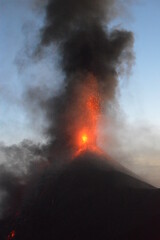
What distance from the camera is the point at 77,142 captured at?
329 ft

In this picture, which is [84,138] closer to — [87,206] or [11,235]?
[87,206]

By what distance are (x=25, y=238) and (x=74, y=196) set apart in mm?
15577

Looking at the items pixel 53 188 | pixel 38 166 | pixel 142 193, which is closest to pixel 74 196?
pixel 53 188

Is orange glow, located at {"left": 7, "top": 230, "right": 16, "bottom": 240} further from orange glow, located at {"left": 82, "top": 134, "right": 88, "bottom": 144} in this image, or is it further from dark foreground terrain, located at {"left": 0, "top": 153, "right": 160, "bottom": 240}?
orange glow, located at {"left": 82, "top": 134, "right": 88, "bottom": 144}

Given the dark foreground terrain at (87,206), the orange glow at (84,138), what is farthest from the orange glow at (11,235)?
the orange glow at (84,138)

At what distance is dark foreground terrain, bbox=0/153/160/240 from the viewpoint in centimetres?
5869

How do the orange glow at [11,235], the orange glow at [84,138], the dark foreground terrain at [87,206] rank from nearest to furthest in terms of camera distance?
1. the dark foreground terrain at [87,206]
2. the orange glow at [11,235]
3. the orange glow at [84,138]

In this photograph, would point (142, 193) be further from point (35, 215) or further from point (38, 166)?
point (38, 166)

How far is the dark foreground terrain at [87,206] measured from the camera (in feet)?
193

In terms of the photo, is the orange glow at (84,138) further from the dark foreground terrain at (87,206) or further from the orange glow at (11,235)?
the orange glow at (11,235)

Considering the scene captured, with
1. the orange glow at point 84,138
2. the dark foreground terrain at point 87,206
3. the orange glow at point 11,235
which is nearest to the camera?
the dark foreground terrain at point 87,206

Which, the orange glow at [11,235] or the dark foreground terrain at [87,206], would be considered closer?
the dark foreground terrain at [87,206]

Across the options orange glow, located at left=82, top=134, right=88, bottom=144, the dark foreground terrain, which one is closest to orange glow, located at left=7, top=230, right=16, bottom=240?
the dark foreground terrain

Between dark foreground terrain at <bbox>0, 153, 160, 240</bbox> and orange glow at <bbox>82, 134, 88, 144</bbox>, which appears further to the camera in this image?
orange glow at <bbox>82, 134, 88, 144</bbox>
